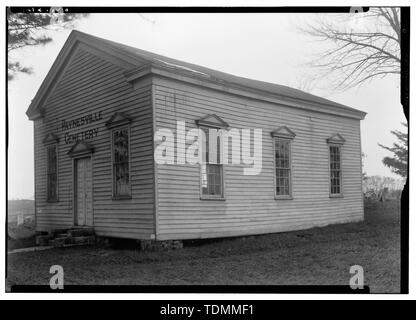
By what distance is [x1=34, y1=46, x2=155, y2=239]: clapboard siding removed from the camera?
26.4ft

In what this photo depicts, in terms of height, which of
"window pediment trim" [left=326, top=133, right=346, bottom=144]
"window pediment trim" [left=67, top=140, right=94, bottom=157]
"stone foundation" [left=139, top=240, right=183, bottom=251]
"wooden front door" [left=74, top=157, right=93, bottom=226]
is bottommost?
"stone foundation" [left=139, top=240, right=183, bottom=251]

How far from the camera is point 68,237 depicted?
327 inches

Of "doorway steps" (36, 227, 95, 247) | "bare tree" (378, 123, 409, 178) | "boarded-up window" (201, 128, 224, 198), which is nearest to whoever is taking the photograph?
"bare tree" (378, 123, 409, 178)

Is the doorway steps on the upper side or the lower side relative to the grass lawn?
upper

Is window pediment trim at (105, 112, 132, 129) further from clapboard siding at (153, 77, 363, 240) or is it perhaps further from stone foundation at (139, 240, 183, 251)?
stone foundation at (139, 240, 183, 251)

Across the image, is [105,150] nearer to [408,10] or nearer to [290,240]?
[290,240]

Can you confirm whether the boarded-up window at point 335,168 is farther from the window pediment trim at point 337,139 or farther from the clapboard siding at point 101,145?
the clapboard siding at point 101,145

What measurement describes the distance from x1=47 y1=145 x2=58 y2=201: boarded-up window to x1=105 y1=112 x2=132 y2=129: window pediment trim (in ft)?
4.03

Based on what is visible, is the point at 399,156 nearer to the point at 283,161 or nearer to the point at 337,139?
the point at 337,139

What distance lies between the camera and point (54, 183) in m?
8.87

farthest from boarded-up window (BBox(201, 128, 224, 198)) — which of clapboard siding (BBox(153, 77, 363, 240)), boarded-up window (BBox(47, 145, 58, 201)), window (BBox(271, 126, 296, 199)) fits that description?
boarded-up window (BBox(47, 145, 58, 201))

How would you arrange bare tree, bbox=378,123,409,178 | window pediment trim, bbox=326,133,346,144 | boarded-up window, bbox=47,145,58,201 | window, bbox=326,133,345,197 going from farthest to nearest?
window, bbox=326,133,345,197 → window pediment trim, bbox=326,133,346,144 → boarded-up window, bbox=47,145,58,201 → bare tree, bbox=378,123,409,178

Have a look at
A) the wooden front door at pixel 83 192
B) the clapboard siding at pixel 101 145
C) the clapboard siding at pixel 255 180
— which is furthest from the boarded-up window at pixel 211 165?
the wooden front door at pixel 83 192

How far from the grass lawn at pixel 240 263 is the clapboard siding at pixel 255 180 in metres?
0.46
